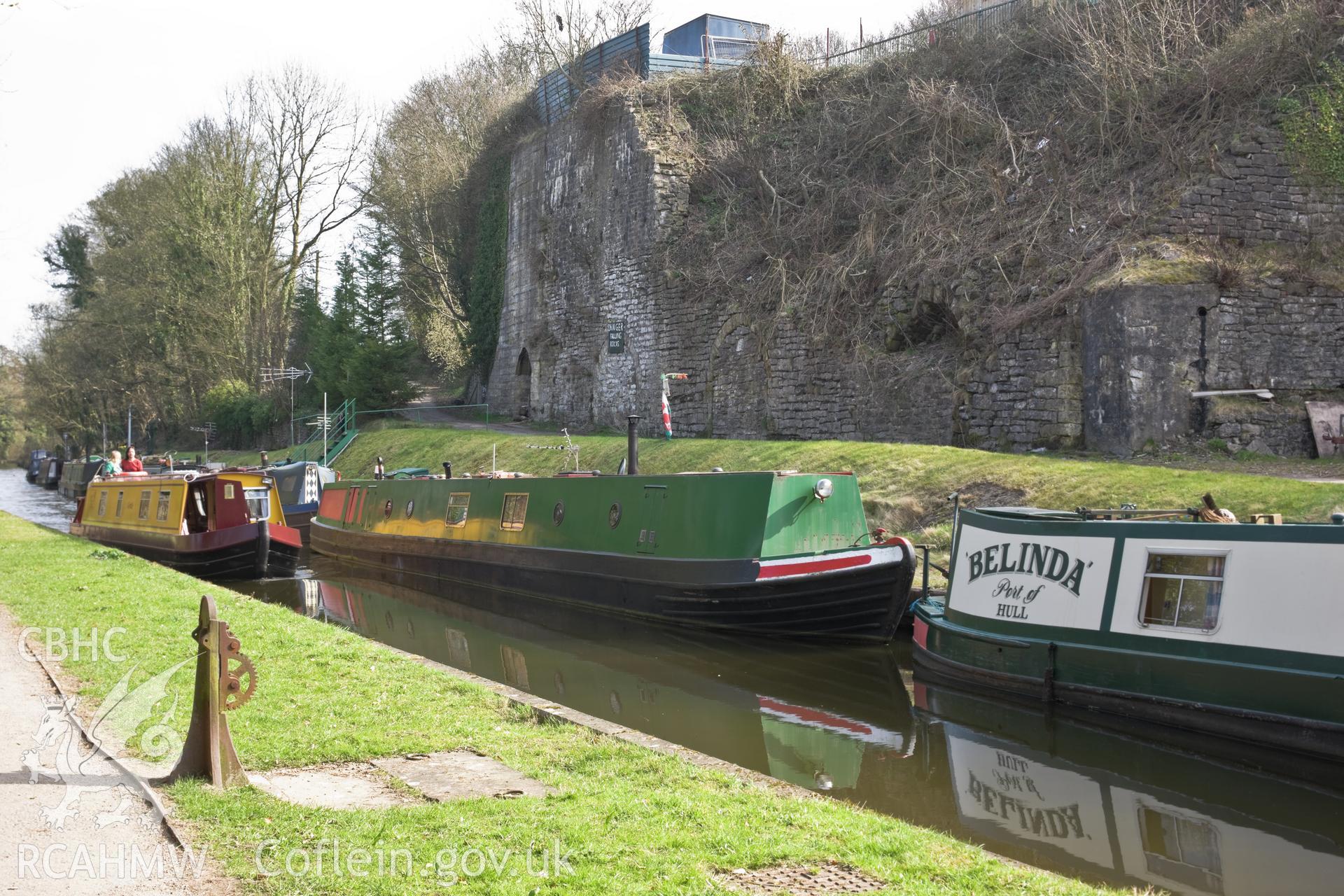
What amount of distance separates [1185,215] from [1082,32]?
4849 mm

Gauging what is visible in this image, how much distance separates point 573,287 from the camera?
2931cm

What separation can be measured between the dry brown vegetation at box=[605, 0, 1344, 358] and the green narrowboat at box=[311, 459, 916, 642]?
656 cm

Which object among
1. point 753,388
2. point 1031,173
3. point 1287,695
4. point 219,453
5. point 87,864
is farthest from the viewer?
point 219,453

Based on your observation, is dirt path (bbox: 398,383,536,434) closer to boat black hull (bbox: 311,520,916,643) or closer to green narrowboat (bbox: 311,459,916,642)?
green narrowboat (bbox: 311,459,916,642)

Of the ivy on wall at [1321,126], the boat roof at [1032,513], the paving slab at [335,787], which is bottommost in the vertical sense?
the paving slab at [335,787]

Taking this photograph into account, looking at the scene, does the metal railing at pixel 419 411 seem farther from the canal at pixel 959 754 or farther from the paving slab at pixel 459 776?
the paving slab at pixel 459 776

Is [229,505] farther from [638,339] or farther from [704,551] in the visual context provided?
[638,339]

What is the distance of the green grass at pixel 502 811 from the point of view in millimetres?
4383

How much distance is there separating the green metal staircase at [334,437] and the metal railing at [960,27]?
18087 millimetres

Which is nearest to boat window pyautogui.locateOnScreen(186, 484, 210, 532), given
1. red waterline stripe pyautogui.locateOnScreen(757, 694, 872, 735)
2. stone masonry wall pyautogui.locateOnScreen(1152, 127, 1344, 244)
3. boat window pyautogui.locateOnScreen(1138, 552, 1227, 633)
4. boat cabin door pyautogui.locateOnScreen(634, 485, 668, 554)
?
boat cabin door pyautogui.locateOnScreen(634, 485, 668, 554)

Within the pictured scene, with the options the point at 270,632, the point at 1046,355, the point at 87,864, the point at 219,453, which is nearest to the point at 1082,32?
the point at 1046,355

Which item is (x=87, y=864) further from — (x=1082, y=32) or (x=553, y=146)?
(x=553, y=146)

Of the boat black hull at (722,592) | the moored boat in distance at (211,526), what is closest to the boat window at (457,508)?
the boat black hull at (722,592)

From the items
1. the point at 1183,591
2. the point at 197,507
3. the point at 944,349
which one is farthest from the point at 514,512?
the point at 1183,591
